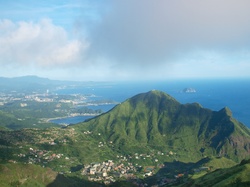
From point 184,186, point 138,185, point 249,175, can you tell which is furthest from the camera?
point 138,185

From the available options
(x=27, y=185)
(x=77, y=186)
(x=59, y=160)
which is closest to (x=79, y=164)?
(x=59, y=160)

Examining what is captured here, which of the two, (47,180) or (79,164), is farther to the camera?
(79,164)

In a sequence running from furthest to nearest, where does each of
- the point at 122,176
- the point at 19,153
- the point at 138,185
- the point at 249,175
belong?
the point at 19,153
the point at 122,176
the point at 138,185
the point at 249,175

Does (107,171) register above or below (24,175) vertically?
below

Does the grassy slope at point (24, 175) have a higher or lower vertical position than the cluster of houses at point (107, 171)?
higher

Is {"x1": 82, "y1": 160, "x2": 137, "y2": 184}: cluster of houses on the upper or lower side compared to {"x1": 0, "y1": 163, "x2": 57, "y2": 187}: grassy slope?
lower

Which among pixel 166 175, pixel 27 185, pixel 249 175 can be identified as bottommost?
pixel 166 175

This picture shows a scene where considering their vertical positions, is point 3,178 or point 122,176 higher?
point 3,178

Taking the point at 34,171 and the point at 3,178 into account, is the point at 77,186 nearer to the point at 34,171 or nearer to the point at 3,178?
the point at 34,171

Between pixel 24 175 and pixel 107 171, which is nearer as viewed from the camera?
pixel 24 175

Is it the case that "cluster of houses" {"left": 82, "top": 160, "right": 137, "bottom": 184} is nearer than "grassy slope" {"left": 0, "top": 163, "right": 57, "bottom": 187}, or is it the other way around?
"grassy slope" {"left": 0, "top": 163, "right": 57, "bottom": 187}

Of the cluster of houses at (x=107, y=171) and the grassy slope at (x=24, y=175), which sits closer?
the grassy slope at (x=24, y=175)
